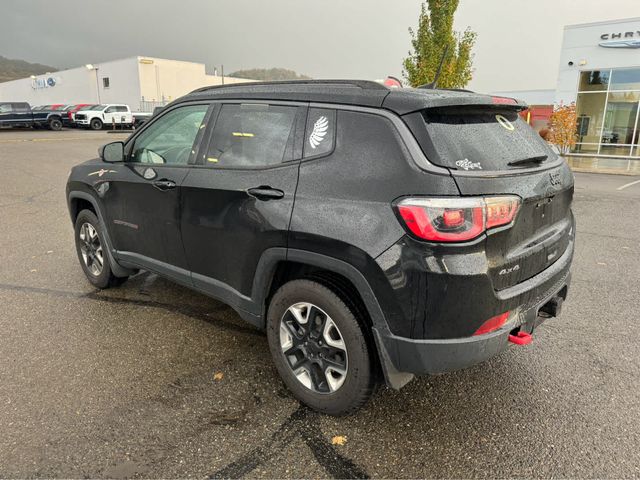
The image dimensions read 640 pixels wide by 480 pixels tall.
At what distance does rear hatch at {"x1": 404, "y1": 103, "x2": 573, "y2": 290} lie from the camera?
90.1 inches

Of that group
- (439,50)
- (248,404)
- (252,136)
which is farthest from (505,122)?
(439,50)

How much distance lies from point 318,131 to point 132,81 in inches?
2091

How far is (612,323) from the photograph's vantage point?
12.9 feet

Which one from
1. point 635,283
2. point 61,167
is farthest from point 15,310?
point 61,167

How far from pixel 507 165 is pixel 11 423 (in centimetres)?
306

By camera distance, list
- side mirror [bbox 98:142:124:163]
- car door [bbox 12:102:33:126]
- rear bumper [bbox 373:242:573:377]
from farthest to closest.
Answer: car door [bbox 12:102:33:126]
side mirror [bbox 98:142:124:163]
rear bumper [bbox 373:242:573:377]

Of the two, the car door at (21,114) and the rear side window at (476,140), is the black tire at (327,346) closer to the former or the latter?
the rear side window at (476,140)

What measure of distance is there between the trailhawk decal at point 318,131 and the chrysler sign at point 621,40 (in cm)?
2404

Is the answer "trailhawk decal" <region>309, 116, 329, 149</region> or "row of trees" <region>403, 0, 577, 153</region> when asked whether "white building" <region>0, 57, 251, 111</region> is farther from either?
"trailhawk decal" <region>309, 116, 329, 149</region>

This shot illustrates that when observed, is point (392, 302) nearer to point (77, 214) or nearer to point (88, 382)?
point (88, 382)

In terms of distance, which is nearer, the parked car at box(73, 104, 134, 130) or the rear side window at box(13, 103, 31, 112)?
the rear side window at box(13, 103, 31, 112)

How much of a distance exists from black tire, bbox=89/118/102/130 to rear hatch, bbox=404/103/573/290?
3662 centimetres

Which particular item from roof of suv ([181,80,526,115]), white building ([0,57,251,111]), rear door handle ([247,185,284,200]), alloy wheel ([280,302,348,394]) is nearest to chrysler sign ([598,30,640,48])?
roof of suv ([181,80,526,115])

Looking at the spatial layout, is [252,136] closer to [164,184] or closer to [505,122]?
[164,184]
